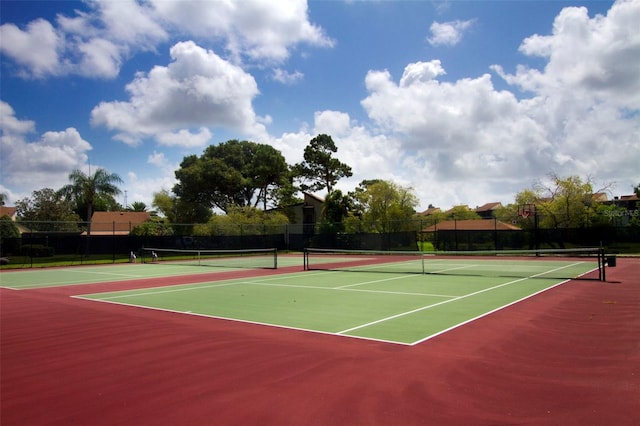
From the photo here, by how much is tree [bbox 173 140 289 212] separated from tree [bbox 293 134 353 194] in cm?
366

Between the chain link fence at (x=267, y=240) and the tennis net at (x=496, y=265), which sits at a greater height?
the chain link fence at (x=267, y=240)

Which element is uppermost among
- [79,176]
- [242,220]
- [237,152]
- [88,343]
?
[237,152]

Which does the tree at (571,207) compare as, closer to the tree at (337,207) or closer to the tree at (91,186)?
the tree at (337,207)

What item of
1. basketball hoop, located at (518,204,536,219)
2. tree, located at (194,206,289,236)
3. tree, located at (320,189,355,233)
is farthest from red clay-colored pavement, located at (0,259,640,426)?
tree, located at (320,189,355,233)

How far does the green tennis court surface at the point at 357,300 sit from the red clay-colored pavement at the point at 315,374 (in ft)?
2.13

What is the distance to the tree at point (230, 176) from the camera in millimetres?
60469

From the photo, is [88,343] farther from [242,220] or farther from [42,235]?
[242,220]

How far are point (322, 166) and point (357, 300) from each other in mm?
48282

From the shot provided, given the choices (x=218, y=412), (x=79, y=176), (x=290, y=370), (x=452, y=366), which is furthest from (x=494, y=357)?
(x=79, y=176)

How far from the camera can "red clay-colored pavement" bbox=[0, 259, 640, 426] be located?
4.36 m

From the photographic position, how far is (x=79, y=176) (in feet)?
133

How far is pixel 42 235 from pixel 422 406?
104 ft

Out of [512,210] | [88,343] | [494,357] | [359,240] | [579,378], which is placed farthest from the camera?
[512,210]

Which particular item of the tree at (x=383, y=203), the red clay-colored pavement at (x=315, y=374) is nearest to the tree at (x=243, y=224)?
the tree at (x=383, y=203)
